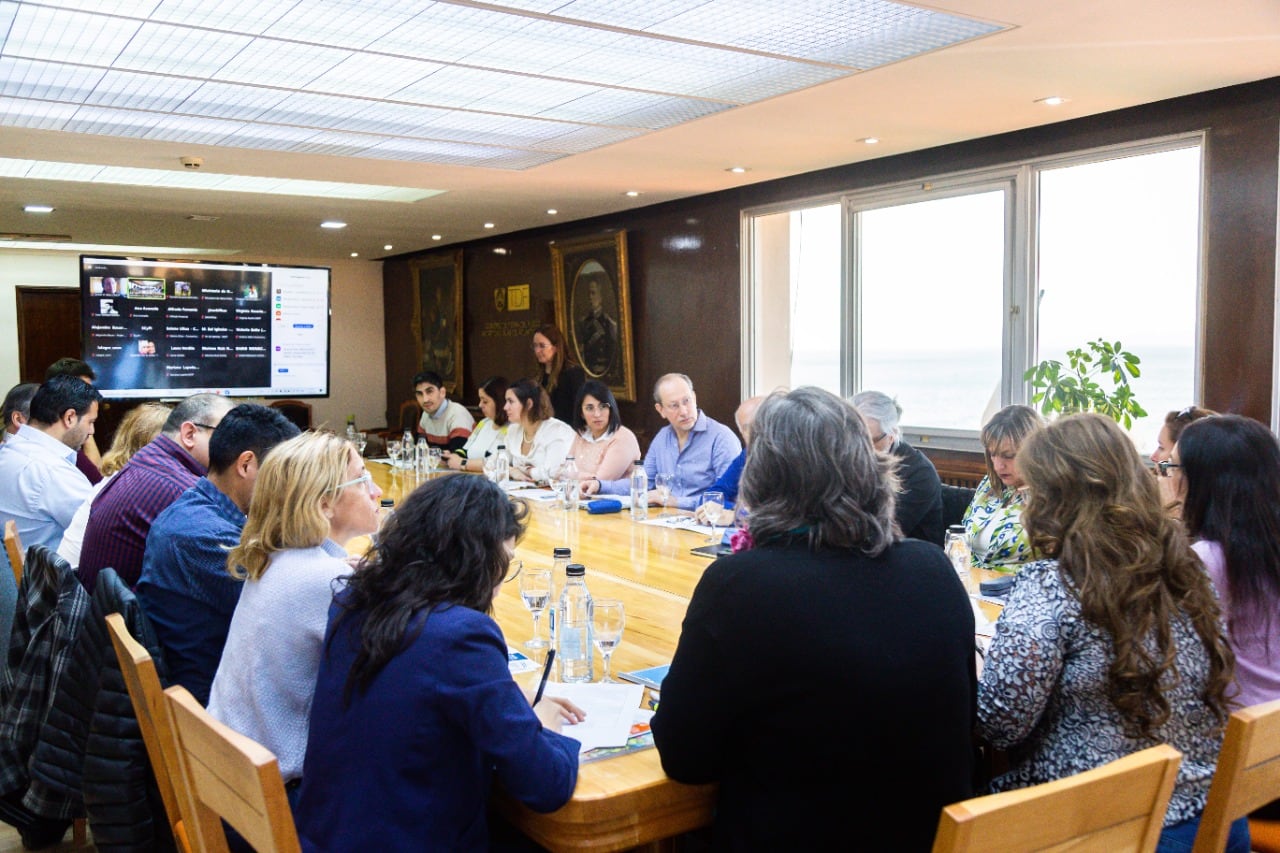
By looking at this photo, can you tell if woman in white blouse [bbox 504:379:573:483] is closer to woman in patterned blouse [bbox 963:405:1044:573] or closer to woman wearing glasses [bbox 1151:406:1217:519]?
woman in patterned blouse [bbox 963:405:1044:573]

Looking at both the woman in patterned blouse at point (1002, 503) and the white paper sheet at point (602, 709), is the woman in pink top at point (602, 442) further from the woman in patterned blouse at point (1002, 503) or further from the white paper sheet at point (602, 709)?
the white paper sheet at point (602, 709)

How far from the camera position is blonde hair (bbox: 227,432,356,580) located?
227 cm

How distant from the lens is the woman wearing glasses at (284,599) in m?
2.15

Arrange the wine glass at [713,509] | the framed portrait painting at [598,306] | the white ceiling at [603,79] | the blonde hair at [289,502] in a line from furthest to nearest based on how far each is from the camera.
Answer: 1. the framed portrait painting at [598,306]
2. the wine glass at [713,509]
3. the white ceiling at [603,79]
4. the blonde hair at [289,502]

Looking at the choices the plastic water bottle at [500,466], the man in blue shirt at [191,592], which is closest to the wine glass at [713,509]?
the plastic water bottle at [500,466]

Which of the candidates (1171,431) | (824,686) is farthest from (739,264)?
(824,686)

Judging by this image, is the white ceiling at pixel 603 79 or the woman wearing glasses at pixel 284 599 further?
the white ceiling at pixel 603 79

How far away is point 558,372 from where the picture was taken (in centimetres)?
927

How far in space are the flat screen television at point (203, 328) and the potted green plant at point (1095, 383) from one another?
5.48 metres

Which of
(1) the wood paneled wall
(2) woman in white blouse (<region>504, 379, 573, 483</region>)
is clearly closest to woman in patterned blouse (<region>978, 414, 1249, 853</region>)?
(1) the wood paneled wall

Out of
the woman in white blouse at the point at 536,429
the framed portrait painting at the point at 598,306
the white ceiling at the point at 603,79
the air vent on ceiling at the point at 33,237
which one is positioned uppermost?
the air vent on ceiling at the point at 33,237

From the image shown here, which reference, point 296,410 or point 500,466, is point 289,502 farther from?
point 296,410

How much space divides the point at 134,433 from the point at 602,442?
2.56m

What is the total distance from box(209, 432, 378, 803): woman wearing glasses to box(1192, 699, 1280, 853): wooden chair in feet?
5.34
